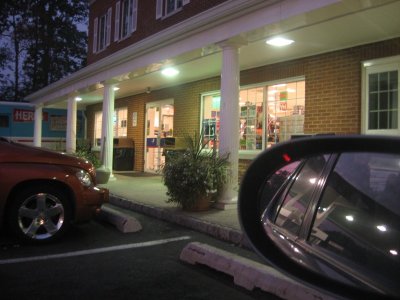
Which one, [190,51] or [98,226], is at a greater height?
[190,51]

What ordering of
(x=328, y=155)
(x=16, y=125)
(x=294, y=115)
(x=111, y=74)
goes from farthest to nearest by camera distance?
(x=16, y=125) → (x=111, y=74) → (x=294, y=115) → (x=328, y=155)

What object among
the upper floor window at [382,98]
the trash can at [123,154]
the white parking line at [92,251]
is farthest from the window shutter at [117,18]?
the white parking line at [92,251]

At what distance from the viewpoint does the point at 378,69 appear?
8.47 m

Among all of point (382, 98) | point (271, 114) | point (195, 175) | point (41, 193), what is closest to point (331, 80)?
point (382, 98)

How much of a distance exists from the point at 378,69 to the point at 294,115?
91.6 inches

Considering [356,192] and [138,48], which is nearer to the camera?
[356,192]

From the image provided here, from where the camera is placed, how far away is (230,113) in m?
8.00

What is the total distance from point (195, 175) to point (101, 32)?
12.8 metres

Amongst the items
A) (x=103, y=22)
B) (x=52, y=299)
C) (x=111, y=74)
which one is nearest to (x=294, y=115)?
(x=111, y=74)

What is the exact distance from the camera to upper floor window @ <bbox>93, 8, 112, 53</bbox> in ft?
57.3

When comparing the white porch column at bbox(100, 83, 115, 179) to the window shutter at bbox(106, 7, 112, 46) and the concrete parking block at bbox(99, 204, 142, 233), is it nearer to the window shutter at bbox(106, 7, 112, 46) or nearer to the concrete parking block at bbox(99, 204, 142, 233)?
the window shutter at bbox(106, 7, 112, 46)

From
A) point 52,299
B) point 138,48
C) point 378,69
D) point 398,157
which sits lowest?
point 52,299

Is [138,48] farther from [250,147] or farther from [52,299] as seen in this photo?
[52,299]

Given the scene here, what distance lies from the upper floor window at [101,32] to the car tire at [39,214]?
12413 mm
